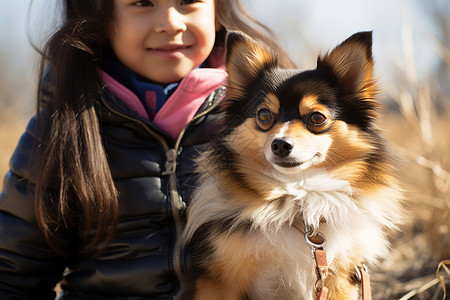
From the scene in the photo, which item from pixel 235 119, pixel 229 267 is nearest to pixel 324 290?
pixel 229 267

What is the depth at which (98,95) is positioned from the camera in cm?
269

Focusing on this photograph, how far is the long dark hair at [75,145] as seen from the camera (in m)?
2.50

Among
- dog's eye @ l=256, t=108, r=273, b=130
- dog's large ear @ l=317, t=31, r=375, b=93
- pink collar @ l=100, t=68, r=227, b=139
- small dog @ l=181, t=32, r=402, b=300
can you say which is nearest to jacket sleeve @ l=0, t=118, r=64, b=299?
pink collar @ l=100, t=68, r=227, b=139

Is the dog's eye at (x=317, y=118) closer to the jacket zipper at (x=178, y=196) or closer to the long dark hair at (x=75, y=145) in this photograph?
the jacket zipper at (x=178, y=196)

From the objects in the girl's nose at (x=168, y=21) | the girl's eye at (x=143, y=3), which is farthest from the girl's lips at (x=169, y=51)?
the girl's eye at (x=143, y=3)

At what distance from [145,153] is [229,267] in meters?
0.88

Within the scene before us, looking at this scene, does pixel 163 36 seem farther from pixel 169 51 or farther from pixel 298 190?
pixel 298 190

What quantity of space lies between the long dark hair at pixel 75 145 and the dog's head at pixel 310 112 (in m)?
0.76

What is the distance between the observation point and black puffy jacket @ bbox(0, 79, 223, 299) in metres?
2.54

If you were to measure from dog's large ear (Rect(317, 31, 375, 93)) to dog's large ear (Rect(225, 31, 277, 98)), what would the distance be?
0.31 meters

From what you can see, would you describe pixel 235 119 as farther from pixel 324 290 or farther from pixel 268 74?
pixel 324 290

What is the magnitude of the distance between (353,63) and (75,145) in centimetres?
151

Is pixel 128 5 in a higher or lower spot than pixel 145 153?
higher

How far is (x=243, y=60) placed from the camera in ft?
8.02
